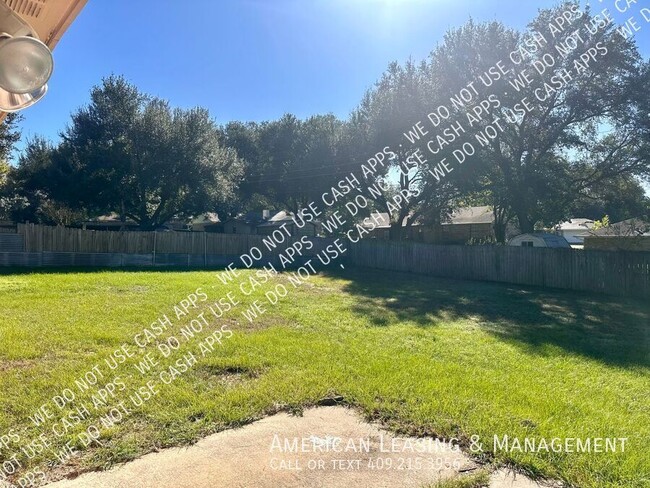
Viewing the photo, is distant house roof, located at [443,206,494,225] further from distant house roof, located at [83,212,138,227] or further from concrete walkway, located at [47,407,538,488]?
concrete walkway, located at [47,407,538,488]

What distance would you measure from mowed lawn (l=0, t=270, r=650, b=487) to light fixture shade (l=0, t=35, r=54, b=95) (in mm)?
2278

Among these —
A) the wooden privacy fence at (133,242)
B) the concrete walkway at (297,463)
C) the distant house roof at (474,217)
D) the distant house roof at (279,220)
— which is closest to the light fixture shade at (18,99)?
the concrete walkway at (297,463)

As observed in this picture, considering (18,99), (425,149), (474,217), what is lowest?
(18,99)

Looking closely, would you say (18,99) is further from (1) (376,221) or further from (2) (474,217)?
(2) (474,217)

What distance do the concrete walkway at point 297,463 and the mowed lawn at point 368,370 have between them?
170 mm

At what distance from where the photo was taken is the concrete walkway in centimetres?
219

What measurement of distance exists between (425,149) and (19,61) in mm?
17294

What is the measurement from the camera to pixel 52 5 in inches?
50.2

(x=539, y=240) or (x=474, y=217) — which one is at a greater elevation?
(x=474, y=217)

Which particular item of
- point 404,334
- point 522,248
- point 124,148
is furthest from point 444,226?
point 404,334

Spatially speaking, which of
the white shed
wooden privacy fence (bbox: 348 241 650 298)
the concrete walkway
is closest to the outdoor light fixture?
the concrete walkway

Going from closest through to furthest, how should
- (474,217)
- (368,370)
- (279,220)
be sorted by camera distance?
(368,370), (474,217), (279,220)

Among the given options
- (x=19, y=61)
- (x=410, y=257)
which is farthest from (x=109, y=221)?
(x=19, y=61)

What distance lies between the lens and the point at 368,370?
4.12 m
